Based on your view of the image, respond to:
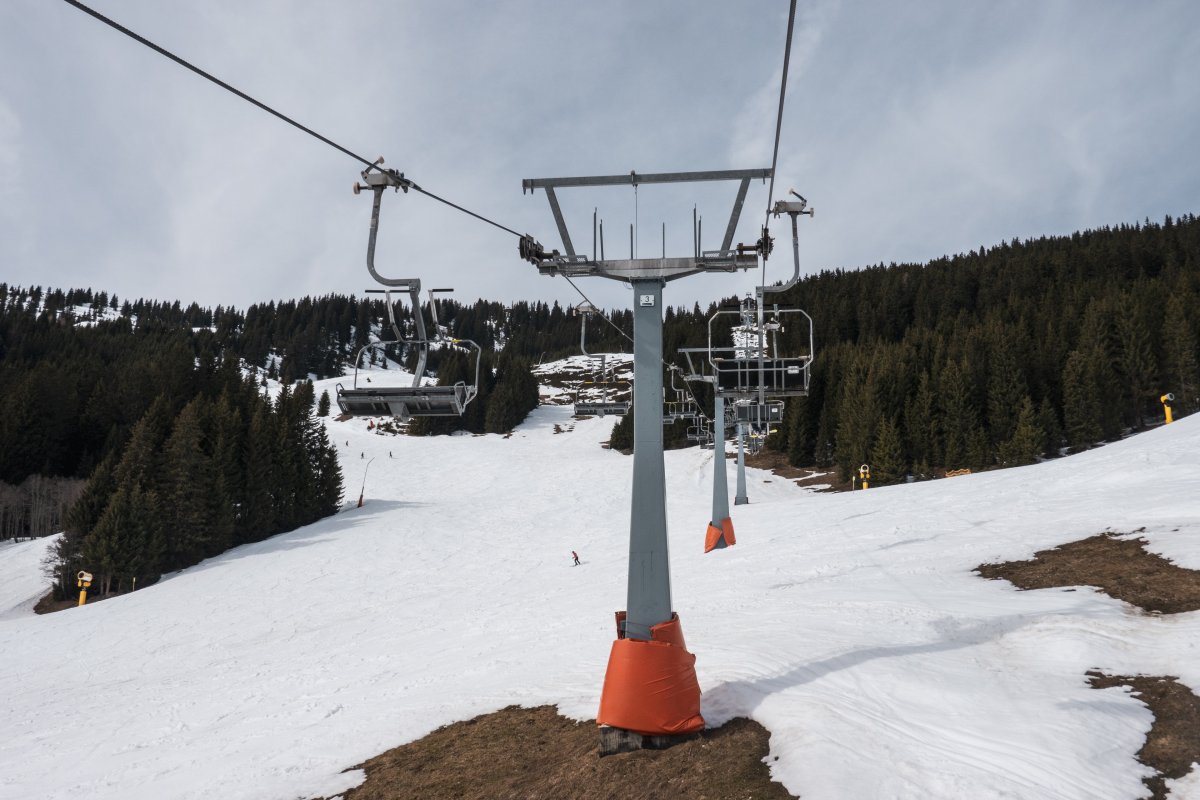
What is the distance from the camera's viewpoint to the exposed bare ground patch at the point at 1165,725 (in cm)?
541

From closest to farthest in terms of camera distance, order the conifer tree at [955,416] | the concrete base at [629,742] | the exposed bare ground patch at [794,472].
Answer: the concrete base at [629,742], the conifer tree at [955,416], the exposed bare ground patch at [794,472]

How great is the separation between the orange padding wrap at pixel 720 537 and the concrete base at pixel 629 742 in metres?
16.2

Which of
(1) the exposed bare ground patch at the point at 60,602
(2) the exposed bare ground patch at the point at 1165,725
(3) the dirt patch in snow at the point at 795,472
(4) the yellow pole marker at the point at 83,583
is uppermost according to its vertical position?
(2) the exposed bare ground patch at the point at 1165,725

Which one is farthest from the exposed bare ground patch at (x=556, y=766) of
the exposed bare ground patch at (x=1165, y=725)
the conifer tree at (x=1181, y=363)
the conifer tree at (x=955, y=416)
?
the conifer tree at (x=1181, y=363)

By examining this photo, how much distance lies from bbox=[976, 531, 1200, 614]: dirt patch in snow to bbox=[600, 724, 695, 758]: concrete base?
8.06 meters

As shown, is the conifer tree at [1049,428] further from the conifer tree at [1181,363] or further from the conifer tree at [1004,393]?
the conifer tree at [1181,363]

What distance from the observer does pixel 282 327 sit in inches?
7338

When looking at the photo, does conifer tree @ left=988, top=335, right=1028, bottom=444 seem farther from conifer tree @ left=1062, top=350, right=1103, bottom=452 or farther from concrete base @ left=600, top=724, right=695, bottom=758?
concrete base @ left=600, top=724, right=695, bottom=758

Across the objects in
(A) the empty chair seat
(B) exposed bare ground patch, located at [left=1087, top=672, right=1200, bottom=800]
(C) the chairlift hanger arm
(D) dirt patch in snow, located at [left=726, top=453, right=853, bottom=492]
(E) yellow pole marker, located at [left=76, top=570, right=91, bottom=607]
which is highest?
(C) the chairlift hanger arm

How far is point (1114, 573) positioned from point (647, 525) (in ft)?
33.2

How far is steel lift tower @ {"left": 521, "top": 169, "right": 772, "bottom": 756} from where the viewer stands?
666 centimetres

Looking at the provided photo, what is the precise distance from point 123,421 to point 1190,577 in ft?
315

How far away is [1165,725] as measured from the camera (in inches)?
242

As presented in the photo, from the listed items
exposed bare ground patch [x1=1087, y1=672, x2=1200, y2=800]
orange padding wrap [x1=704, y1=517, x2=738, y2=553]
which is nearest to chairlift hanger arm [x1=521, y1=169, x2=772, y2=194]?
exposed bare ground patch [x1=1087, y1=672, x2=1200, y2=800]
